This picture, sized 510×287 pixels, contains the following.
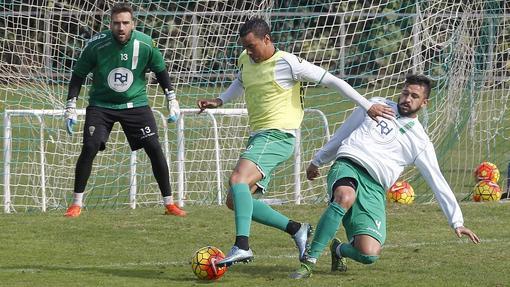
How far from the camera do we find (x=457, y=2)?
1566cm

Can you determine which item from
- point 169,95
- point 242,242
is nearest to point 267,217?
point 242,242

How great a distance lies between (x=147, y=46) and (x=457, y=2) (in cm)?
518

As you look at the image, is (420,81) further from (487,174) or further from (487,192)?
(487,174)

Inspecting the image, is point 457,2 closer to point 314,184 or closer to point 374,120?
point 314,184

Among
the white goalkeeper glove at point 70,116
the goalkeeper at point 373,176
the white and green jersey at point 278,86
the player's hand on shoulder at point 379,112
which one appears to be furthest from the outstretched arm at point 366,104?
the white goalkeeper glove at point 70,116

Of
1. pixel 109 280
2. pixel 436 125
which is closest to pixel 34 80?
pixel 436 125

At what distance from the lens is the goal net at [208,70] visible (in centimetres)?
1417

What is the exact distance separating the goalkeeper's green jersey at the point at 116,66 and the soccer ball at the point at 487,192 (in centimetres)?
416

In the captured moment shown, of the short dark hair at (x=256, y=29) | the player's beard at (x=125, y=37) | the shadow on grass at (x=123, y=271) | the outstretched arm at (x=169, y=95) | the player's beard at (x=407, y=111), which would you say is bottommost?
the shadow on grass at (x=123, y=271)

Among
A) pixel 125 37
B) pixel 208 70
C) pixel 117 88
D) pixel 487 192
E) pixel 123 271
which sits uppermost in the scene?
pixel 125 37

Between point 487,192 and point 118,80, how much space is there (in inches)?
178

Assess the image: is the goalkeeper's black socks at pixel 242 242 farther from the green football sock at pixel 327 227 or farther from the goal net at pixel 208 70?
the goal net at pixel 208 70

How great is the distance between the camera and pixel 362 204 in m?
8.94

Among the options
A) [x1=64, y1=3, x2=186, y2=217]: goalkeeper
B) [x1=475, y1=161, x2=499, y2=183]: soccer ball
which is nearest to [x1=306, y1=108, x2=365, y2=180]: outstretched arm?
[x1=64, y1=3, x2=186, y2=217]: goalkeeper
